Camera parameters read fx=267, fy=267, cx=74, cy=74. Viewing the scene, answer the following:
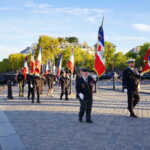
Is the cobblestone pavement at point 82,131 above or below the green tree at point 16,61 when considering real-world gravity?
below

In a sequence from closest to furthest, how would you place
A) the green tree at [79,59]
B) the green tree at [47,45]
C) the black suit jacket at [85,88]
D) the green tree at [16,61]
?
the black suit jacket at [85,88], the green tree at [47,45], the green tree at [79,59], the green tree at [16,61]

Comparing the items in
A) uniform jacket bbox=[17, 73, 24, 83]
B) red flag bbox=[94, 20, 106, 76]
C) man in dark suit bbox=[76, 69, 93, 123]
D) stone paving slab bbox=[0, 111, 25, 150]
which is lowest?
stone paving slab bbox=[0, 111, 25, 150]

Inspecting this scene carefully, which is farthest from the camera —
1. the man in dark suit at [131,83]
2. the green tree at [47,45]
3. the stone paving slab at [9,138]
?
the green tree at [47,45]

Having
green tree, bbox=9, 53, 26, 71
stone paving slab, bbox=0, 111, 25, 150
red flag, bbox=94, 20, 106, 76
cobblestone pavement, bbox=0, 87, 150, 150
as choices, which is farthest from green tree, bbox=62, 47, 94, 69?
stone paving slab, bbox=0, 111, 25, 150

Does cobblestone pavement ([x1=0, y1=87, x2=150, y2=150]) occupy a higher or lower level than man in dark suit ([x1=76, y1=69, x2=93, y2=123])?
lower

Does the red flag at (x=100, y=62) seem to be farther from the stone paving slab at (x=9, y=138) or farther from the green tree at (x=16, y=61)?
the green tree at (x=16, y=61)

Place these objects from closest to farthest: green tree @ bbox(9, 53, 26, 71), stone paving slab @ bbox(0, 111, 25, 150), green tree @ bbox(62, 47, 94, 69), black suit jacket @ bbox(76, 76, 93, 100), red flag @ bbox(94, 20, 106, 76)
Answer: stone paving slab @ bbox(0, 111, 25, 150), black suit jacket @ bbox(76, 76, 93, 100), red flag @ bbox(94, 20, 106, 76), green tree @ bbox(62, 47, 94, 69), green tree @ bbox(9, 53, 26, 71)

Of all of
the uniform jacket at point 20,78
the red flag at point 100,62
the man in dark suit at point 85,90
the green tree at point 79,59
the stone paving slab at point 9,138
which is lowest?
the stone paving slab at point 9,138

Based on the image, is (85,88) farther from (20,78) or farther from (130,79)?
(20,78)

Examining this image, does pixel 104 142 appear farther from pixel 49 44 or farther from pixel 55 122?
pixel 49 44

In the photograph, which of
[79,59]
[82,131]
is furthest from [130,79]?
[79,59]

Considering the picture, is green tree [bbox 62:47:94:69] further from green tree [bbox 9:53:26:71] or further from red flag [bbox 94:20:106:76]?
red flag [bbox 94:20:106:76]

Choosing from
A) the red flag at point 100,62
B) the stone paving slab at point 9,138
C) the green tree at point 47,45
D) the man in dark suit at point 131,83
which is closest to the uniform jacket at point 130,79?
the man in dark suit at point 131,83

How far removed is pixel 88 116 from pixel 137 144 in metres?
2.62
